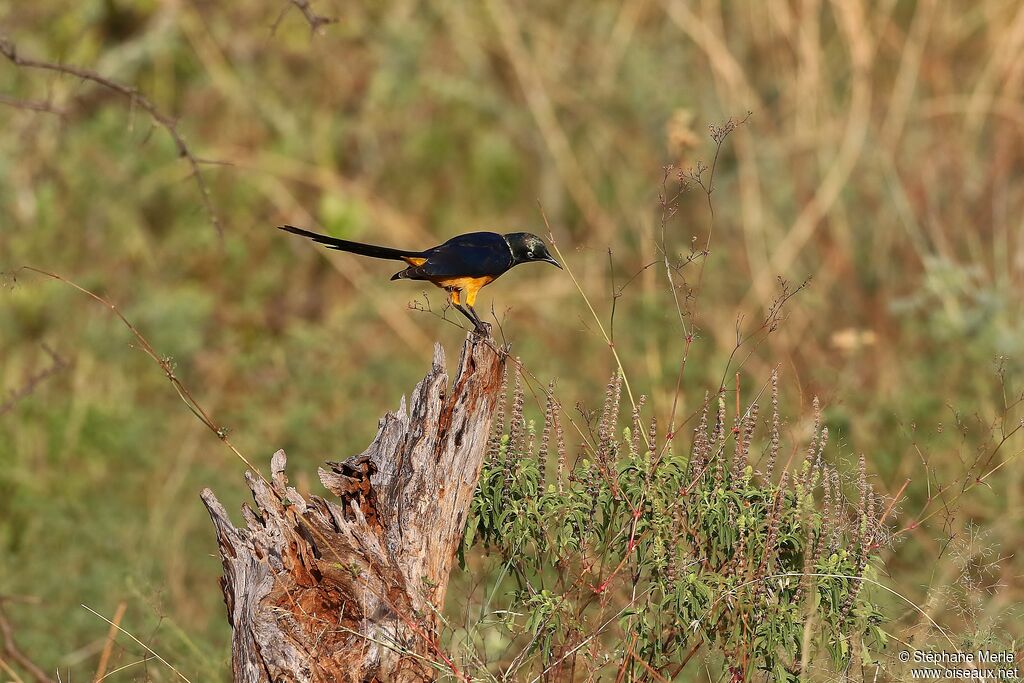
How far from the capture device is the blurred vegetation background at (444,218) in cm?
594

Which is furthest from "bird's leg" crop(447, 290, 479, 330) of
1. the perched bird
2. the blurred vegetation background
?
the blurred vegetation background

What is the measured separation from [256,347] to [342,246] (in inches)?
159

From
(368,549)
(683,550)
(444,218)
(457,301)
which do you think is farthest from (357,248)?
(444,218)

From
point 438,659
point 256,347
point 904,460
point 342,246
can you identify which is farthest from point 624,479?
point 256,347

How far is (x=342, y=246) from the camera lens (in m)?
3.45

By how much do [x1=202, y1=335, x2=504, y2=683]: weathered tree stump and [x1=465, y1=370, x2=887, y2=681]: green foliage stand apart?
0.13m

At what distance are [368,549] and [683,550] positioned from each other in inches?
29.8

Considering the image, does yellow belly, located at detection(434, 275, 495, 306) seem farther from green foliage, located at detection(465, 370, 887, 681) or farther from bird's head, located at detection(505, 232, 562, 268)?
green foliage, located at detection(465, 370, 887, 681)

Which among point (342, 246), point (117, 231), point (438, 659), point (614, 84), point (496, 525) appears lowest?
point (438, 659)

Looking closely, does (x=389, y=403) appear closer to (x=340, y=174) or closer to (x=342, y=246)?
(x=340, y=174)

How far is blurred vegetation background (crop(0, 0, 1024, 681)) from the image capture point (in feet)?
19.5

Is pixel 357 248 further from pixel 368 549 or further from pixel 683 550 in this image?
pixel 683 550

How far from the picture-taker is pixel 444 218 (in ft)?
26.9

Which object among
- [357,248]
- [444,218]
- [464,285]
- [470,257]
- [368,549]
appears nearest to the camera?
[368,549]
